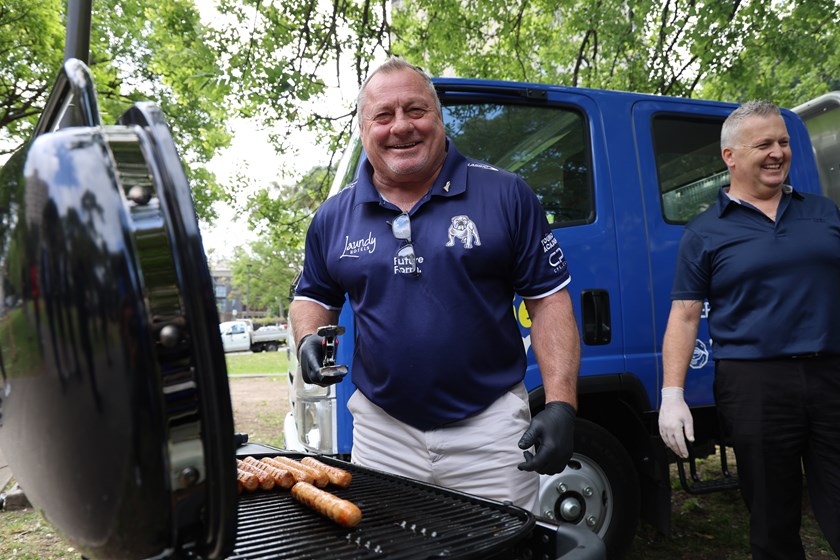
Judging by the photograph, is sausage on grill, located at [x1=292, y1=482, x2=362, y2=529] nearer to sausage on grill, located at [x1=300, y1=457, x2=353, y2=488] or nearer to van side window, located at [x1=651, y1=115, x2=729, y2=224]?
sausage on grill, located at [x1=300, y1=457, x2=353, y2=488]

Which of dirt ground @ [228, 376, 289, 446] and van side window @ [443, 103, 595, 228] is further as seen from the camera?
dirt ground @ [228, 376, 289, 446]

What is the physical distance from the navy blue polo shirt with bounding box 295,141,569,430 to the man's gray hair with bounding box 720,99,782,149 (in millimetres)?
1176

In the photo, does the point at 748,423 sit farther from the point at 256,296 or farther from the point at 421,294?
the point at 256,296

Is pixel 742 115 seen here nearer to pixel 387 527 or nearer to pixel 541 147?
pixel 541 147

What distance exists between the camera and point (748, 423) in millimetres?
2385

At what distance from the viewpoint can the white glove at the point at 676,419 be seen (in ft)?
8.41

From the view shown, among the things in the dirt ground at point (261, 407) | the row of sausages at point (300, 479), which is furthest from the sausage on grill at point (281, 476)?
the dirt ground at point (261, 407)

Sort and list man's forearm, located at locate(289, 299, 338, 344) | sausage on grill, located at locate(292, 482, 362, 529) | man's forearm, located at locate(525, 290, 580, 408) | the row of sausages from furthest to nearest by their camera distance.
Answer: man's forearm, located at locate(289, 299, 338, 344), man's forearm, located at locate(525, 290, 580, 408), the row of sausages, sausage on grill, located at locate(292, 482, 362, 529)

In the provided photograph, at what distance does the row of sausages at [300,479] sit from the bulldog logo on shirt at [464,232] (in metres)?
0.79

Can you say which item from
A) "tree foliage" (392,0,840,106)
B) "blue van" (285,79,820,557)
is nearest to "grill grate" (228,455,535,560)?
"blue van" (285,79,820,557)

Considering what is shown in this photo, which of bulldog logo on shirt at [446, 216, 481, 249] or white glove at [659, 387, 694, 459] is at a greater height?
bulldog logo on shirt at [446, 216, 481, 249]

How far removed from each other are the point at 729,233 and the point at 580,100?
1.14 meters

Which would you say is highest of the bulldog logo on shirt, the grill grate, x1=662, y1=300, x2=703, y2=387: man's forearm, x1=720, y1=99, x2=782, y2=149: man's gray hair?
x1=720, y1=99, x2=782, y2=149: man's gray hair

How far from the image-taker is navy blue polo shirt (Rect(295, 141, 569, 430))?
6.22 feet
